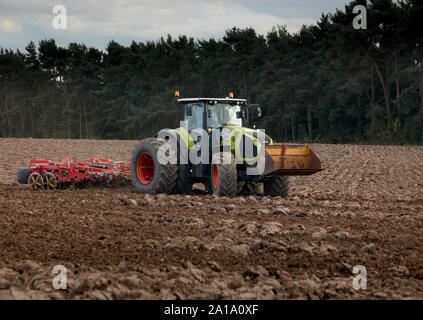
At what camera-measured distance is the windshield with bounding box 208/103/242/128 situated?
12.4m

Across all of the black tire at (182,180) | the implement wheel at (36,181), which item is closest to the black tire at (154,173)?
the black tire at (182,180)

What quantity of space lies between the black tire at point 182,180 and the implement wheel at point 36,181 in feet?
10.8

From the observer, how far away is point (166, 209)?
10.5 metres

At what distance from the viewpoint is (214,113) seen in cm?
1255

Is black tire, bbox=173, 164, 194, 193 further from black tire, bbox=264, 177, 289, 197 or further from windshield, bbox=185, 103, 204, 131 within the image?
black tire, bbox=264, 177, 289, 197

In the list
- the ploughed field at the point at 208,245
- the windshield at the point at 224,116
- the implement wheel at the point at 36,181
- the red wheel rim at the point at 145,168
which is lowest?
the ploughed field at the point at 208,245

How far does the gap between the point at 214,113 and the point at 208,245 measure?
5.86 metres

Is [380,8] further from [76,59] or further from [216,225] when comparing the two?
[76,59]

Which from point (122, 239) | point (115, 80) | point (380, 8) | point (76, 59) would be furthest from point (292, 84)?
point (122, 239)

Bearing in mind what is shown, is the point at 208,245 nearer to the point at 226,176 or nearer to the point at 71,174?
the point at 226,176

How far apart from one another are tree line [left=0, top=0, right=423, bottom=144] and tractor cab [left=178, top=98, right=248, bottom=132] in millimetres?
27074

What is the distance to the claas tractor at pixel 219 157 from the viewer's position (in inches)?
460

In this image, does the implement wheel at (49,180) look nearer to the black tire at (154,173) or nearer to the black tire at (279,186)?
the black tire at (154,173)
